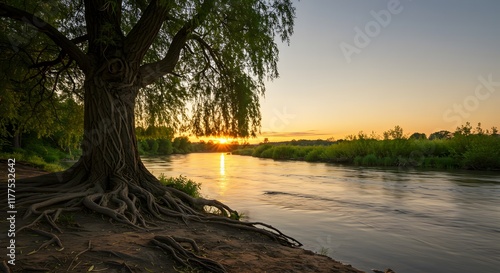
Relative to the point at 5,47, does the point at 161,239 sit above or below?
below

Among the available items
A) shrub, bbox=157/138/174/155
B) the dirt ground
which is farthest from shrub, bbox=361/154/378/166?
shrub, bbox=157/138/174/155

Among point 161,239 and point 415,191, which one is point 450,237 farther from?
point 415,191

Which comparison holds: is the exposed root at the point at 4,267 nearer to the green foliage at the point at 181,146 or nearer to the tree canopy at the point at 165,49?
the tree canopy at the point at 165,49

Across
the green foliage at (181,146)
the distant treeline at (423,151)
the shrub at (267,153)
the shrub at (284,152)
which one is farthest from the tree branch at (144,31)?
the green foliage at (181,146)

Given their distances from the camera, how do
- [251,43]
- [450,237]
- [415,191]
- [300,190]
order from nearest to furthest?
[450,237] < [251,43] < [415,191] < [300,190]

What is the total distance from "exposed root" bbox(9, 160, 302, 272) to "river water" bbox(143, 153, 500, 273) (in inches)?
69.3

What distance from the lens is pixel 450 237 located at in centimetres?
880

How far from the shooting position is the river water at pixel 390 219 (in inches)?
280

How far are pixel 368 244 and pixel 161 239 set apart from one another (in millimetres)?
4897

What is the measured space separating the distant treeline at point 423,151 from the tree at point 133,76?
23196 mm

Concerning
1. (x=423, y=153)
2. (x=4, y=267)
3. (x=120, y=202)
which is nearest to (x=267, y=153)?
(x=423, y=153)

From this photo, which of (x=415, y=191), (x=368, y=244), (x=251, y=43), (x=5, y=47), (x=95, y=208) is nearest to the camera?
(x=95, y=208)

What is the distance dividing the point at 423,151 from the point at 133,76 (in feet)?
99.8

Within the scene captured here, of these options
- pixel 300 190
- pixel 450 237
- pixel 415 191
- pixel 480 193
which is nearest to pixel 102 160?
pixel 450 237
